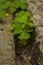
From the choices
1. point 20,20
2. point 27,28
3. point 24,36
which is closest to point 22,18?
point 20,20

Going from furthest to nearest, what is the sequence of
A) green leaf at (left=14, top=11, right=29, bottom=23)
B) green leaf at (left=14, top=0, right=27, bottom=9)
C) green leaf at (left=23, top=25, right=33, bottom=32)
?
green leaf at (left=14, top=0, right=27, bottom=9), green leaf at (left=14, top=11, right=29, bottom=23), green leaf at (left=23, top=25, right=33, bottom=32)

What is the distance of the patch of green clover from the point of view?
247 centimetres

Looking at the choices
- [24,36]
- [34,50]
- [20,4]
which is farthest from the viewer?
[20,4]

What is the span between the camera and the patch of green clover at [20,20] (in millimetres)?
2472

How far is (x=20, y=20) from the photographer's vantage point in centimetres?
265

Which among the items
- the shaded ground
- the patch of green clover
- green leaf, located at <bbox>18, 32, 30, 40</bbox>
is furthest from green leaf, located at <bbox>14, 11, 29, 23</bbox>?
green leaf, located at <bbox>18, 32, 30, 40</bbox>

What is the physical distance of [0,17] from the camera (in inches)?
106

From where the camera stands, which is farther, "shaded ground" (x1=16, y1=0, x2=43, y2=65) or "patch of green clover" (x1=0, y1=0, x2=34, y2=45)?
"patch of green clover" (x1=0, y1=0, x2=34, y2=45)

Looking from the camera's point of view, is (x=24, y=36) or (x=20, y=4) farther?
(x=20, y=4)

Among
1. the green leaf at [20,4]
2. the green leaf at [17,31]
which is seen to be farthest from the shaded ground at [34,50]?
the green leaf at [20,4]

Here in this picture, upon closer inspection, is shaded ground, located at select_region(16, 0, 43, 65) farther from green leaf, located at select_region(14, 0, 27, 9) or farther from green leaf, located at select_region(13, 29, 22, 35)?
green leaf, located at select_region(14, 0, 27, 9)

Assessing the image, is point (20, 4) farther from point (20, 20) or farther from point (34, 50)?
point (34, 50)

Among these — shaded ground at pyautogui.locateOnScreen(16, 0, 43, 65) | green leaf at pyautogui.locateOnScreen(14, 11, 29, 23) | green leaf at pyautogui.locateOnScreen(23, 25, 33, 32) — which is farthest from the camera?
green leaf at pyautogui.locateOnScreen(14, 11, 29, 23)

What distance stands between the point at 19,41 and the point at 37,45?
35 centimetres
